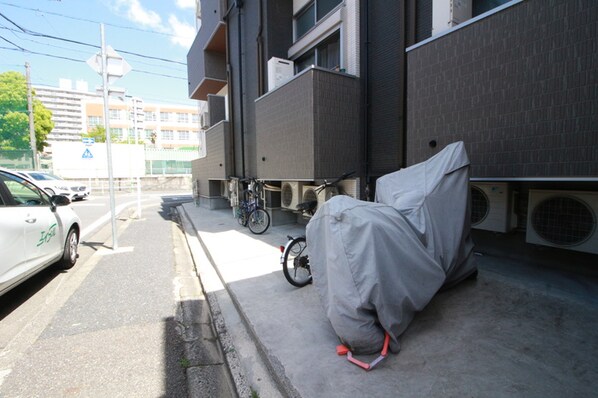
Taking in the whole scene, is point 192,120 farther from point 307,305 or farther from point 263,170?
point 307,305

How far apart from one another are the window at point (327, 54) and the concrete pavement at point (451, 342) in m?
5.03

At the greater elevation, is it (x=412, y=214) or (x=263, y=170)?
(x=263, y=170)

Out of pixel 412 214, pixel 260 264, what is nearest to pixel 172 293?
pixel 260 264

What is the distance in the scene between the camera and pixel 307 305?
316 cm

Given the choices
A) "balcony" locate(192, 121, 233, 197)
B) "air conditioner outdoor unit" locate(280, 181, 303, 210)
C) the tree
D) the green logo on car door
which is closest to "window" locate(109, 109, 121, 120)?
the tree

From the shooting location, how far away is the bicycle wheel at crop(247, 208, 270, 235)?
6.80 meters

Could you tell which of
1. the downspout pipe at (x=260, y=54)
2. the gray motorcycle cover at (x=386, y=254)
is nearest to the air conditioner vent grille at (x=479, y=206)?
the gray motorcycle cover at (x=386, y=254)

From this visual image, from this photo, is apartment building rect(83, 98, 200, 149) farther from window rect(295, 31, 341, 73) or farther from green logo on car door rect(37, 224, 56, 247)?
green logo on car door rect(37, 224, 56, 247)

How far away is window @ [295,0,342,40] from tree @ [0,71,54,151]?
23.8 metres

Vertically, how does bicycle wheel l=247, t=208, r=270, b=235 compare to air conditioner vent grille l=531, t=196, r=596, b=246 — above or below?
below

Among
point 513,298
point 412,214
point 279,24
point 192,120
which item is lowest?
point 513,298

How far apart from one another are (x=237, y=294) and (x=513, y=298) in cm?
279

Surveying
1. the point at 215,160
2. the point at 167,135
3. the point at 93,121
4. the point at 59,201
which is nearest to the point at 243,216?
the point at 59,201

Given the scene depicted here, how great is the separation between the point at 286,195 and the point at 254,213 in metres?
0.95
